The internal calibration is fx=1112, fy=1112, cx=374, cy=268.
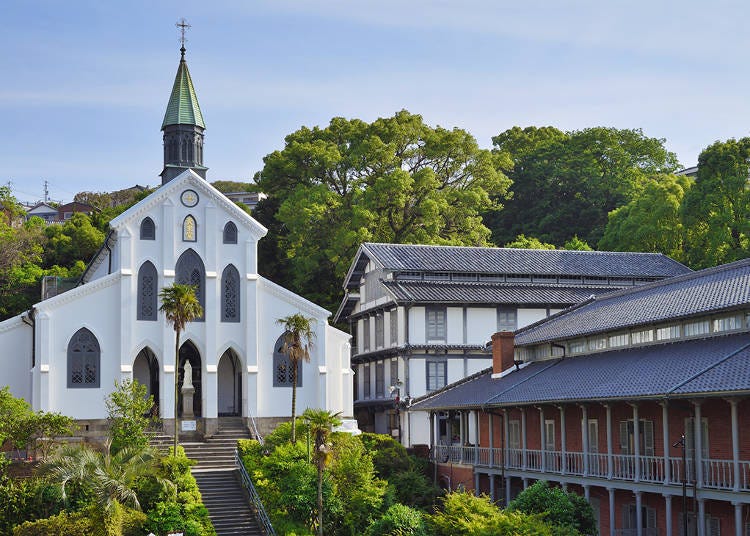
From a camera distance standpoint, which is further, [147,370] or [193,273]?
[147,370]

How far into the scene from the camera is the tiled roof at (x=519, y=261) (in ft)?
194

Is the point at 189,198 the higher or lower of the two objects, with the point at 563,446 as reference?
higher

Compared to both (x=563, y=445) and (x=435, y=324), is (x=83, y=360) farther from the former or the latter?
(x=563, y=445)

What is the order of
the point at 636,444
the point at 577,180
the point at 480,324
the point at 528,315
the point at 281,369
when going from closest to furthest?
the point at 636,444, the point at 281,369, the point at 480,324, the point at 528,315, the point at 577,180

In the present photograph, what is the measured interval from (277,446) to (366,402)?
16461mm

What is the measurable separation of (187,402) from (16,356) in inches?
329

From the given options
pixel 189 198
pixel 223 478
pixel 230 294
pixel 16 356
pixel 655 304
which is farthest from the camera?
pixel 230 294

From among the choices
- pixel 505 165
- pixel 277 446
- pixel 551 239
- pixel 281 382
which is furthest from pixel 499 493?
pixel 551 239

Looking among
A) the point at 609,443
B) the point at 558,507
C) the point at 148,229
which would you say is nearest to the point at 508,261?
the point at 148,229

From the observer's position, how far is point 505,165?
77625 mm

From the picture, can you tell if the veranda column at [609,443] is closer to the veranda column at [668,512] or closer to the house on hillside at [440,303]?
the veranda column at [668,512]

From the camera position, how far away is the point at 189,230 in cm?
5219

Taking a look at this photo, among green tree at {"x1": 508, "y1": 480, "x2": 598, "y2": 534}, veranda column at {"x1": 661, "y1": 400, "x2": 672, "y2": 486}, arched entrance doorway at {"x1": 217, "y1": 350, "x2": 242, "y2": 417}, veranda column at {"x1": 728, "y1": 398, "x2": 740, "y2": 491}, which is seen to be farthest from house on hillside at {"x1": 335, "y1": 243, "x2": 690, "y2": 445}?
veranda column at {"x1": 728, "y1": 398, "x2": 740, "y2": 491}

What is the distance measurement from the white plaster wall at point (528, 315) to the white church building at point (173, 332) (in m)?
9.75
